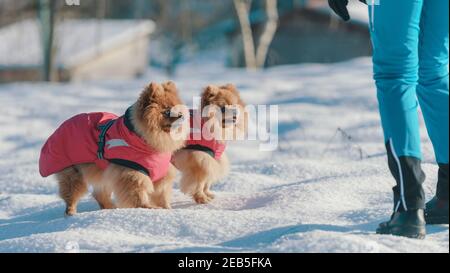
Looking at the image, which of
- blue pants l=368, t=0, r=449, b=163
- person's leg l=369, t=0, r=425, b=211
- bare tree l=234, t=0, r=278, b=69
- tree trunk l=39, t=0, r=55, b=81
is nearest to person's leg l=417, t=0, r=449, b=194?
blue pants l=368, t=0, r=449, b=163

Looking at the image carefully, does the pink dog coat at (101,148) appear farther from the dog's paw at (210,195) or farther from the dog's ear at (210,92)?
the dog's ear at (210,92)

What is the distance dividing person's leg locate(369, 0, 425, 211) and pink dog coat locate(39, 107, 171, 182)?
1654 mm

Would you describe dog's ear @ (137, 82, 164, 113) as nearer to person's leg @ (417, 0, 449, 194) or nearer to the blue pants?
the blue pants

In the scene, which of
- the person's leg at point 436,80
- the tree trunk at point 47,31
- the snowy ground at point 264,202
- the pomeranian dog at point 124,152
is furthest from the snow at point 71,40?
the person's leg at point 436,80

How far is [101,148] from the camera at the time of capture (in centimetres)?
413

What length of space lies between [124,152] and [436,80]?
6.09 feet

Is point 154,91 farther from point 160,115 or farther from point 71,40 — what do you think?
point 71,40

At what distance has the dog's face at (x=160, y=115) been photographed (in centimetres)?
408

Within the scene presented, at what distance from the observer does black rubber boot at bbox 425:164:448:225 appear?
306 centimetres

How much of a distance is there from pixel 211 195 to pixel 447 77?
79.5 inches
